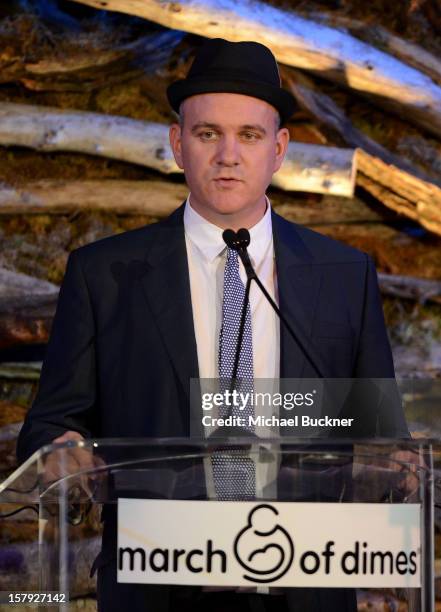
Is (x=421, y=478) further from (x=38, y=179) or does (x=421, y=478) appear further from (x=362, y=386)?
(x=38, y=179)

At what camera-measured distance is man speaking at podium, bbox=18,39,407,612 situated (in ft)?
8.55

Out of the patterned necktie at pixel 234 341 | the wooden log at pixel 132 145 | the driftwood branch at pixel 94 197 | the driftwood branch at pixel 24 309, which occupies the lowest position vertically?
the patterned necktie at pixel 234 341

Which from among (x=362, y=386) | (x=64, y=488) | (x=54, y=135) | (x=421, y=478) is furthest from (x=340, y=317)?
(x=54, y=135)

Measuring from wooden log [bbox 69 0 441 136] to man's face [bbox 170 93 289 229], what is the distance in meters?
1.74

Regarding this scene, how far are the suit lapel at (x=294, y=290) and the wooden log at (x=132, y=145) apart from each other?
6.18 feet

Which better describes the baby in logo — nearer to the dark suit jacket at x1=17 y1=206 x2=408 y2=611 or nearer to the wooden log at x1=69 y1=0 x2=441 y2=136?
the dark suit jacket at x1=17 y1=206 x2=408 y2=611

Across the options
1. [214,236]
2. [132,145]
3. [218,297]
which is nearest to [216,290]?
[218,297]

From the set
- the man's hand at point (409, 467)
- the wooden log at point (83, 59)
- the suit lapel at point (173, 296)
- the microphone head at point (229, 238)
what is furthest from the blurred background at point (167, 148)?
the man's hand at point (409, 467)

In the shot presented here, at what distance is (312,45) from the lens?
4727 millimetres

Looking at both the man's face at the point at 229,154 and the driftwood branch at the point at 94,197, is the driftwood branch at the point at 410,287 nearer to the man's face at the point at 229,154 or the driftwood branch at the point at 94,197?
the driftwood branch at the point at 94,197

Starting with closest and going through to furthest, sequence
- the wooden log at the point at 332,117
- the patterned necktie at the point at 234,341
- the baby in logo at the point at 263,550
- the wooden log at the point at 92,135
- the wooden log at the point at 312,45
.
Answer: the baby in logo at the point at 263,550 < the patterned necktie at the point at 234,341 < the wooden log at the point at 312,45 < the wooden log at the point at 92,135 < the wooden log at the point at 332,117

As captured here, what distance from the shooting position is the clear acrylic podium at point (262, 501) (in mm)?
1960

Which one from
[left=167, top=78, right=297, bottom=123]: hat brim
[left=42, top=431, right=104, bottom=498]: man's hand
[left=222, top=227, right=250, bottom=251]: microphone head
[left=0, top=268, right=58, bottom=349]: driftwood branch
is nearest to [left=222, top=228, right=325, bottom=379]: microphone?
[left=222, top=227, right=250, bottom=251]: microphone head

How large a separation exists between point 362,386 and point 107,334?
1.91ft
